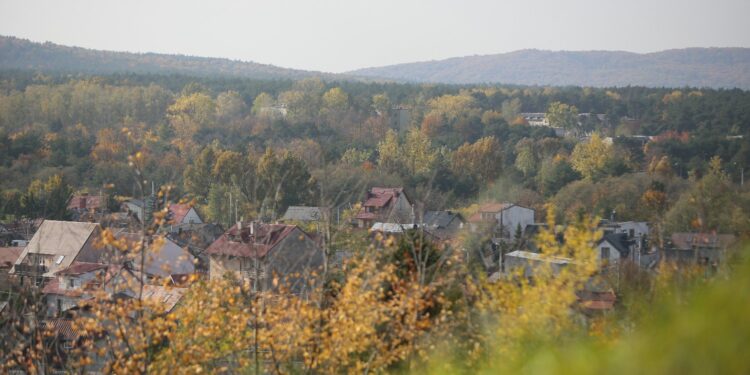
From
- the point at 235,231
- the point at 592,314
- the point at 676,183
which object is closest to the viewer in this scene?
the point at 592,314

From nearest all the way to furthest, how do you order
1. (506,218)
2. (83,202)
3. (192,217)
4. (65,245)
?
1. (65,245)
2. (506,218)
3. (192,217)
4. (83,202)

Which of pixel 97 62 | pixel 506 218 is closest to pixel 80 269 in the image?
pixel 506 218

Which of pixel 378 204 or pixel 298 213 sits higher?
pixel 378 204

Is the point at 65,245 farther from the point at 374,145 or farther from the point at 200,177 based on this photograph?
the point at 374,145

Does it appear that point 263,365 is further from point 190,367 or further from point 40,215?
point 40,215

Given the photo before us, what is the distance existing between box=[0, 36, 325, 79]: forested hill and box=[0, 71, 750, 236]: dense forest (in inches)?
1274

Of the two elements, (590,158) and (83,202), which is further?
(590,158)

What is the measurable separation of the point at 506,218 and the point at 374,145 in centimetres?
1888

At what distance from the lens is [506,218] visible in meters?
23.1

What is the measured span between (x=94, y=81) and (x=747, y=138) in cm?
4121

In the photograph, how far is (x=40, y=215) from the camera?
945 inches

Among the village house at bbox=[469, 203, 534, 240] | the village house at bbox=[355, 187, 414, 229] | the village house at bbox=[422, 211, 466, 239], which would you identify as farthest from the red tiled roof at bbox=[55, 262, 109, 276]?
the village house at bbox=[355, 187, 414, 229]

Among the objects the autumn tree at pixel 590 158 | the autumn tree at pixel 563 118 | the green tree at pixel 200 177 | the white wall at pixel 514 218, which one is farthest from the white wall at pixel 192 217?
the autumn tree at pixel 563 118

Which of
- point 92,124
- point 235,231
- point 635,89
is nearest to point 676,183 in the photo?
point 235,231
